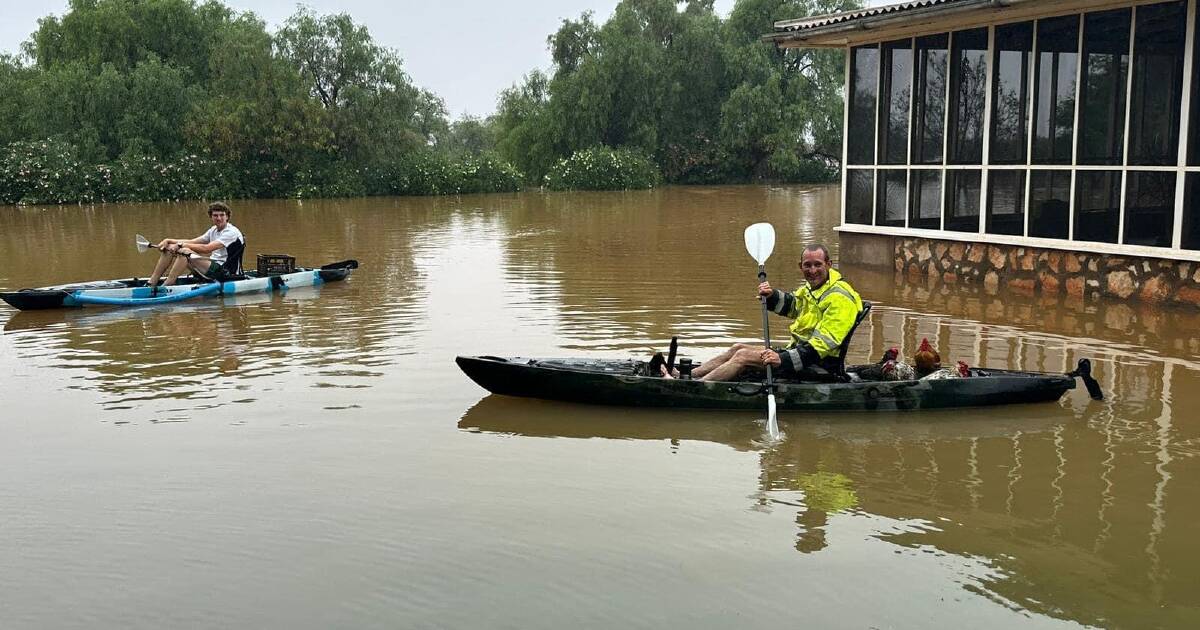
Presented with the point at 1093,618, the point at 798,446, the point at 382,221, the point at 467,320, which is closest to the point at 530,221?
the point at 382,221

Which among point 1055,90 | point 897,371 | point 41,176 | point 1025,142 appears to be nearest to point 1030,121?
point 1025,142

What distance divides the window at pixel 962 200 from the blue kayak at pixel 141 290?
850 centimetres

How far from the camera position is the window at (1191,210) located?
11898mm

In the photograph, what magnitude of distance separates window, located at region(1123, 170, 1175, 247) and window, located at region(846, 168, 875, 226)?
3.87m

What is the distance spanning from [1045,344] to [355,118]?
37747mm

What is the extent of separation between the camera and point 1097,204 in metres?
13.0

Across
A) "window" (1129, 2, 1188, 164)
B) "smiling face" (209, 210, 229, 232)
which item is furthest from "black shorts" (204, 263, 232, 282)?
"window" (1129, 2, 1188, 164)

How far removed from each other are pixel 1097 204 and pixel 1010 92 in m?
1.85

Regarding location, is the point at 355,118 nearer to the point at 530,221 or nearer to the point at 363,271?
the point at 530,221

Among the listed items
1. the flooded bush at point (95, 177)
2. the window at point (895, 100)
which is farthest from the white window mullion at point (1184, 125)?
the flooded bush at point (95, 177)

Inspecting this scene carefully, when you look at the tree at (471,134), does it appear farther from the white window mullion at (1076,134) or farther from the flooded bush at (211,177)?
the white window mullion at (1076,134)

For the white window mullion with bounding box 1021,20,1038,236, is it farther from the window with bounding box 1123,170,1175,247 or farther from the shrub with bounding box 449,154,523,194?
the shrub with bounding box 449,154,523,194

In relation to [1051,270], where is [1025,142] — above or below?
above

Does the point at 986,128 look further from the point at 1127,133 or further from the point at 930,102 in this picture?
the point at 1127,133
